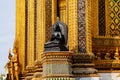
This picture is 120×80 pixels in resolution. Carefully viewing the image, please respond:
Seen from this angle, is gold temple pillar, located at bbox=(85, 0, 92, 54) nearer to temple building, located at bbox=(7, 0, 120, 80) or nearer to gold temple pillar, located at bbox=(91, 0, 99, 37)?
temple building, located at bbox=(7, 0, 120, 80)

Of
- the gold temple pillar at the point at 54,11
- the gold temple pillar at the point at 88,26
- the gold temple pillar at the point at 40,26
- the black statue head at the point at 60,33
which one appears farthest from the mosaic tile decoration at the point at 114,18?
the black statue head at the point at 60,33

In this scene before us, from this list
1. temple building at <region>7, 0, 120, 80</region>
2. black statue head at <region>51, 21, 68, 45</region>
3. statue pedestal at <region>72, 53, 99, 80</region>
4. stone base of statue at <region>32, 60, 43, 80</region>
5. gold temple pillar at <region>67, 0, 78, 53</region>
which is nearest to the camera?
temple building at <region>7, 0, 120, 80</region>

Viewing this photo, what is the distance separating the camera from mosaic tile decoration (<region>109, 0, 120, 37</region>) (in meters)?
16.0

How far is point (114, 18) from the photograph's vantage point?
637 inches

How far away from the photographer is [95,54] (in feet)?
50.1

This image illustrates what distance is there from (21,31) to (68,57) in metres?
6.40

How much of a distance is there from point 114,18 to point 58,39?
3536mm

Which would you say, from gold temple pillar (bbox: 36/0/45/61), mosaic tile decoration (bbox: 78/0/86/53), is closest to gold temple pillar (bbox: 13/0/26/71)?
gold temple pillar (bbox: 36/0/45/61)

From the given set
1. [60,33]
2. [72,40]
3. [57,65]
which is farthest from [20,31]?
[57,65]

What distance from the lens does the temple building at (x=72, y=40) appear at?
1298 centimetres

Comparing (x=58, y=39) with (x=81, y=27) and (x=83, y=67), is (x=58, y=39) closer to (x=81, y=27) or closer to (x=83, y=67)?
(x=83, y=67)

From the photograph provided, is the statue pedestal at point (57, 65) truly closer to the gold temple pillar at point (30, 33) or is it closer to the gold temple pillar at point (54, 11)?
the gold temple pillar at point (54, 11)

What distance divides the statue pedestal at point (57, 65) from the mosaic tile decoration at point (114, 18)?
3509mm

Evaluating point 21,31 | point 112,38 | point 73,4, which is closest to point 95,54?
point 112,38
